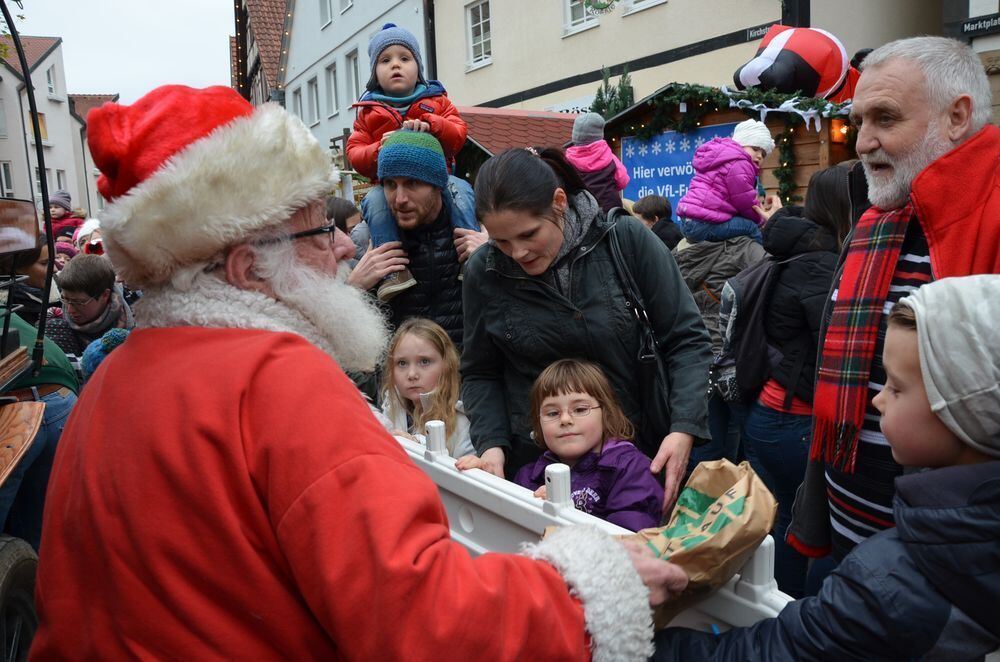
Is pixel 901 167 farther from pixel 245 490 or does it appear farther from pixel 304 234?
pixel 245 490

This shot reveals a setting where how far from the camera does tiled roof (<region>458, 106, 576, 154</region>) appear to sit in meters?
10.3

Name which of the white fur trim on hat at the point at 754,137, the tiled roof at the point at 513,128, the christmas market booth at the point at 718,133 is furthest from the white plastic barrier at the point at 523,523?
the tiled roof at the point at 513,128

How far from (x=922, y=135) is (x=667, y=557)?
1.31 m

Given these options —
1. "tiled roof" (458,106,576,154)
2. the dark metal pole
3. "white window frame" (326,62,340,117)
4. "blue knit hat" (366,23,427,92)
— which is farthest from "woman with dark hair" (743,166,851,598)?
"white window frame" (326,62,340,117)

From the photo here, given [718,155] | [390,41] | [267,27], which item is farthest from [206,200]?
[267,27]

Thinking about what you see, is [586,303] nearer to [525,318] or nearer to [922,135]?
[525,318]

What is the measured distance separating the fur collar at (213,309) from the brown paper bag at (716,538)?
2.68ft

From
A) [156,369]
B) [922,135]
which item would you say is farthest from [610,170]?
[156,369]

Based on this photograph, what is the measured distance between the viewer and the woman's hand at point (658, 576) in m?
1.42

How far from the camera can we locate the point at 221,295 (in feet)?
4.66

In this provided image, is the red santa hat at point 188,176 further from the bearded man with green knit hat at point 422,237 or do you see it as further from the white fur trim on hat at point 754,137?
the white fur trim on hat at point 754,137

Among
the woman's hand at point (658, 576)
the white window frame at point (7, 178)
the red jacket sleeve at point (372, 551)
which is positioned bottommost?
the woman's hand at point (658, 576)

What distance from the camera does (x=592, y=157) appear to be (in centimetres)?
590

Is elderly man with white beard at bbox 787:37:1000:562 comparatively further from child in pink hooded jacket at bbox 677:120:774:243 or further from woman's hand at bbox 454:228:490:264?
child in pink hooded jacket at bbox 677:120:774:243
